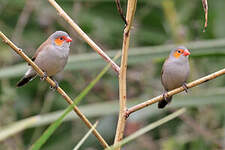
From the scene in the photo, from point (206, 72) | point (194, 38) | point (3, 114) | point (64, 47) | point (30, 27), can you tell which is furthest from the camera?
point (30, 27)

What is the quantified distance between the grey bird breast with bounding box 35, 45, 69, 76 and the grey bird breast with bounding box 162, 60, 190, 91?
92cm

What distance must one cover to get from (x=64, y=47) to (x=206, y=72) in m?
2.14

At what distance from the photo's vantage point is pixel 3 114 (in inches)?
162

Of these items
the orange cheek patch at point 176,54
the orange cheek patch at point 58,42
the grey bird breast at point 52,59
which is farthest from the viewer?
the orange cheek patch at point 176,54

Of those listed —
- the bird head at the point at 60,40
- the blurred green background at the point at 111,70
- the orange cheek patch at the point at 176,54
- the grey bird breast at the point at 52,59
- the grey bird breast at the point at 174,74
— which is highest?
the bird head at the point at 60,40

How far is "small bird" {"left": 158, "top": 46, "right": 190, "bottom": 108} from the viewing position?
3.72 metres

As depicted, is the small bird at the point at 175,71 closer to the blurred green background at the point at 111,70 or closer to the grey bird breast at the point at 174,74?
the grey bird breast at the point at 174,74

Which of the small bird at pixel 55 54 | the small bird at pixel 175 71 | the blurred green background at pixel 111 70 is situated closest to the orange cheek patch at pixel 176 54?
the small bird at pixel 175 71

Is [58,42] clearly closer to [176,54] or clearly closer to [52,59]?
[52,59]

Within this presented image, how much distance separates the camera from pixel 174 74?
3752mm

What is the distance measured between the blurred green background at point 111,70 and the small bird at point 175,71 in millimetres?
747

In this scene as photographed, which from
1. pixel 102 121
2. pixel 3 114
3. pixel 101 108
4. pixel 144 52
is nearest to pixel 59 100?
pixel 102 121

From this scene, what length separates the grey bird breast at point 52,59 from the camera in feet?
11.1

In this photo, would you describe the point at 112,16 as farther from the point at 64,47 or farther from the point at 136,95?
the point at 64,47
